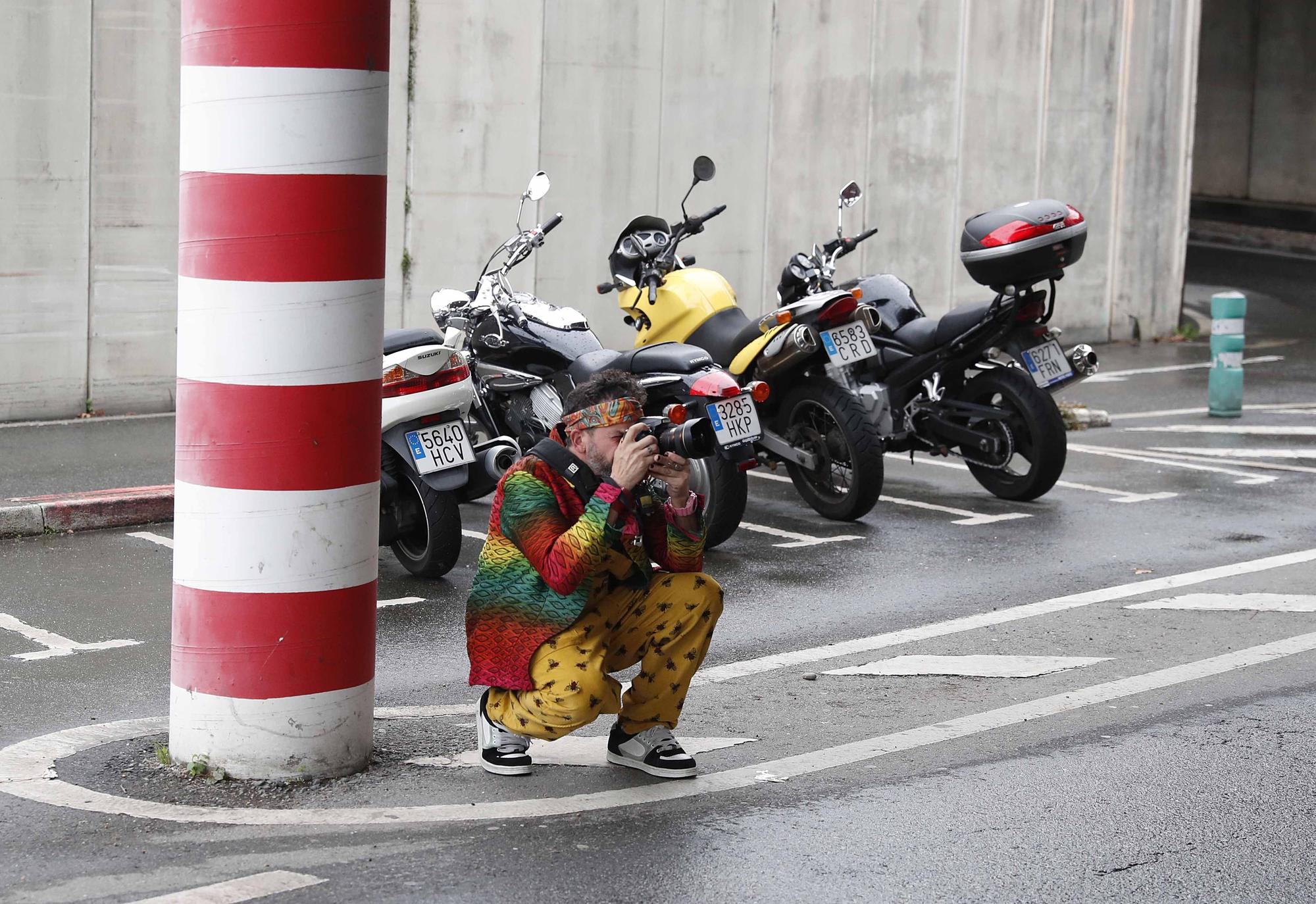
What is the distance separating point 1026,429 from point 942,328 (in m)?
0.77

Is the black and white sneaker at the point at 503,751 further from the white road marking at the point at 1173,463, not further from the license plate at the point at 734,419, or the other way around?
the white road marking at the point at 1173,463

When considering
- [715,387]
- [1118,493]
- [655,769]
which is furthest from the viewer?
→ [1118,493]

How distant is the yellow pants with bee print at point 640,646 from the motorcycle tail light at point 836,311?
166 inches

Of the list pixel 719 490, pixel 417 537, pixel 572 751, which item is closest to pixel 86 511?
pixel 417 537

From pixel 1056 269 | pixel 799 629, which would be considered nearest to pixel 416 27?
pixel 1056 269

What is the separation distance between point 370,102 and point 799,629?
10.7 feet

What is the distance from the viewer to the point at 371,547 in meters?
5.04

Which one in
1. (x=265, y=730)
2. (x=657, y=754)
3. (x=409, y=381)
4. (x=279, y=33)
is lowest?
(x=657, y=754)

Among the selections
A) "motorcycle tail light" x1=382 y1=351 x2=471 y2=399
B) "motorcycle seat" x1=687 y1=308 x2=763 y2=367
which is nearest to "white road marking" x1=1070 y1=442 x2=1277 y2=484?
"motorcycle seat" x1=687 y1=308 x2=763 y2=367

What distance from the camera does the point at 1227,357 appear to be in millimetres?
14109

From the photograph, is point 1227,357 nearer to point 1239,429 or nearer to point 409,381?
Result: point 1239,429

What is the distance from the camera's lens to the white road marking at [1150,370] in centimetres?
1692

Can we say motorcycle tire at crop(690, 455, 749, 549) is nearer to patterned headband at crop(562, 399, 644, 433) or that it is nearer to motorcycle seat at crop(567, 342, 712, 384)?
motorcycle seat at crop(567, 342, 712, 384)

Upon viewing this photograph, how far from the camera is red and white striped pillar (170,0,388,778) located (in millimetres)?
4746
